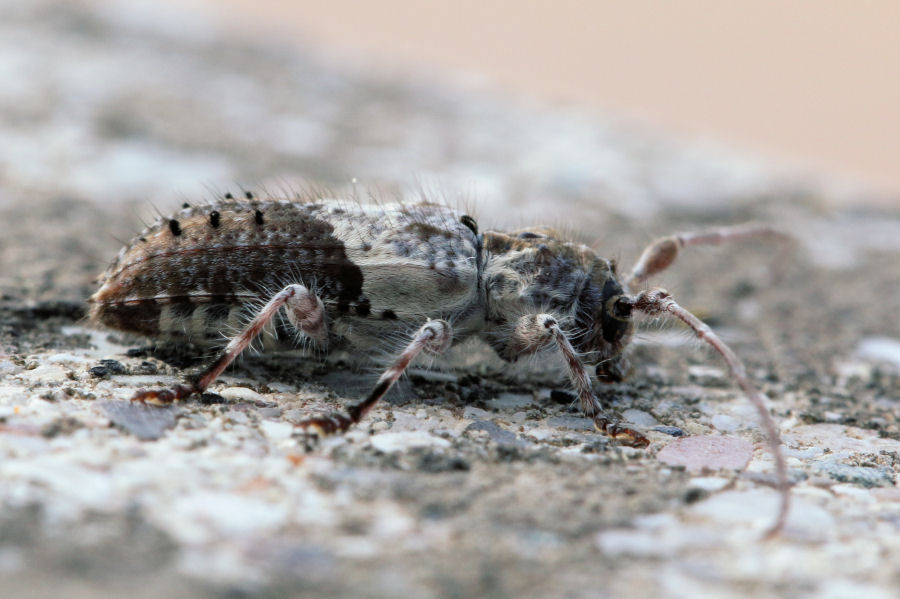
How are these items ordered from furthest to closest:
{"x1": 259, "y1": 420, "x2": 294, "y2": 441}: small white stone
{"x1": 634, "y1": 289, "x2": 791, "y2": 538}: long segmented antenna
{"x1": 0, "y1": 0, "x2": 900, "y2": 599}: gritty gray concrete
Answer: {"x1": 259, "y1": 420, "x2": 294, "y2": 441}: small white stone → {"x1": 634, "y1": 289, "x2": 791, "y2": 538}: long segmented antenna → {"x1": 0, "y1": 0, "x2": 900, "y2": 599}: gritty gray concrete

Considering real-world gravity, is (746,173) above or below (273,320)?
above

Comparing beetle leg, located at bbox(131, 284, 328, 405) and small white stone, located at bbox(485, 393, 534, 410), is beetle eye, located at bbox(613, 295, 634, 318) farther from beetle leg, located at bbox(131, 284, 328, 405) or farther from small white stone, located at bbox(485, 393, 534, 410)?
beetle leg, located at bbox(131, 284, 328, 405)

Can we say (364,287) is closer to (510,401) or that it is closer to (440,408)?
(440,408)

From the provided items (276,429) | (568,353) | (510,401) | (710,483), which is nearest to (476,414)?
(510,401)

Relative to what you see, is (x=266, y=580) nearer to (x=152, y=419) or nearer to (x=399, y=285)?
(x=152, y=419)

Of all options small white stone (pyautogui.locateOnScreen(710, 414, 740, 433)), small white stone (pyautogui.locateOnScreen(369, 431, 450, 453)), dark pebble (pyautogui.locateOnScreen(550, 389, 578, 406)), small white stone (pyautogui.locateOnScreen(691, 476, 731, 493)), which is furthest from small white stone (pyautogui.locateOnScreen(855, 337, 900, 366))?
small white stone (pyautogui.locateOnScreen(369, 431, 450, 453))

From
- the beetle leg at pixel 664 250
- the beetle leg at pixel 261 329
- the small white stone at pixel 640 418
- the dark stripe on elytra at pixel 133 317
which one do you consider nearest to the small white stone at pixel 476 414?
the small white stone at pixel 640 418

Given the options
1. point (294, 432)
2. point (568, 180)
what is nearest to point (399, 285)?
point (294, 432)
